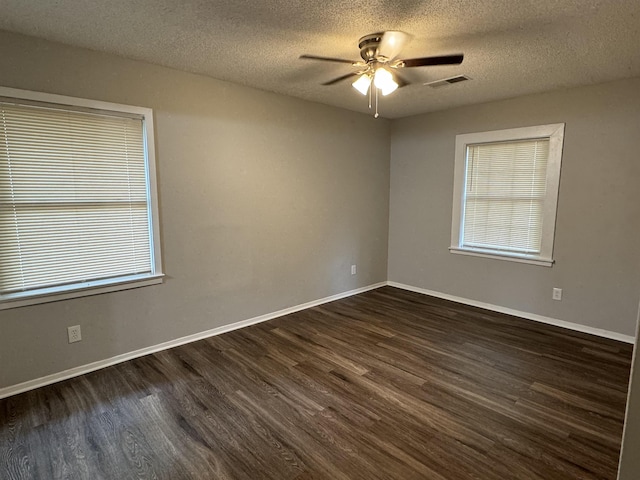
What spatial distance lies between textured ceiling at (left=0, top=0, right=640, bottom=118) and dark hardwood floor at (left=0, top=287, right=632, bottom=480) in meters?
2.43

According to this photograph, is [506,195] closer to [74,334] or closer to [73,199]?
[73,199]

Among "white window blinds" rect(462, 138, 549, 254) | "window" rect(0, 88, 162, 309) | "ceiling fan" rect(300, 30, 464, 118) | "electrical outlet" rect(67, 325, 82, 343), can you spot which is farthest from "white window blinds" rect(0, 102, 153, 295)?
"white window blinds" rect(462, 138, 549, 254)

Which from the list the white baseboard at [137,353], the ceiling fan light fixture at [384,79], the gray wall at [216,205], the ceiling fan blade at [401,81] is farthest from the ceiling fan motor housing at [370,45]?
the white baseboard at [137,353]

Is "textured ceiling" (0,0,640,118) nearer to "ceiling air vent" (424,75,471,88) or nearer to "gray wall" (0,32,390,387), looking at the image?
"ceiling air vent" (424,75,471,88)

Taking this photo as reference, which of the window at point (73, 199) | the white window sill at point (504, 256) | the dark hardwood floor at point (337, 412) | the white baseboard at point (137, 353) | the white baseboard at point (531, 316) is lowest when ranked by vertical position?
the dark hardwood floor at point (337, 412)

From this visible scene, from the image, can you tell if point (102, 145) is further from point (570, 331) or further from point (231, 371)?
point (570, 331)

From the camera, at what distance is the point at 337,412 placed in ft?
7.51

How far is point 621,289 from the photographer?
3.34 metres

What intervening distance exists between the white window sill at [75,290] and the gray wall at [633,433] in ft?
10.1

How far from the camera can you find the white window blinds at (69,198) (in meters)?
2.38

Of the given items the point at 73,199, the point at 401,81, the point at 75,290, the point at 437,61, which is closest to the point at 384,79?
the point at 437,61

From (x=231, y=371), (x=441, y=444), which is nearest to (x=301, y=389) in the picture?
(x=231, y=371)

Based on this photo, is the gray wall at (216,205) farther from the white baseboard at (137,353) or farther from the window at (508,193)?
Result: the window at (508,193)

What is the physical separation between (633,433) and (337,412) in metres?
1.63
